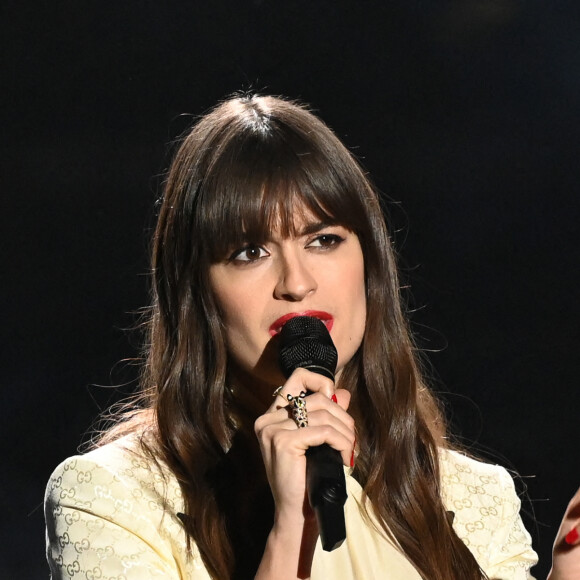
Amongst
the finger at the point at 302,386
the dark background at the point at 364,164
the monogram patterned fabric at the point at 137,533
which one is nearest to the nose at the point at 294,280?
the finger at the point at 302,386

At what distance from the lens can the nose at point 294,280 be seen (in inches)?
65.9

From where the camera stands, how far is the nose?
167 cm

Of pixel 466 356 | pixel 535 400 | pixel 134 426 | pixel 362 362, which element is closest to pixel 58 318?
pixel 134 426

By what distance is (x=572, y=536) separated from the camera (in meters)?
1.71

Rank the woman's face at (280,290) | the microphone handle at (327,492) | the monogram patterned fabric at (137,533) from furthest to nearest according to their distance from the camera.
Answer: the woman's face at (280,290) → the monogram patterned fabric at (137,533) → the microphone handle at (327,492)

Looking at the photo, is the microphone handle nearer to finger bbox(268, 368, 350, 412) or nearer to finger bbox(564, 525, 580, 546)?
finger bbox(268, 368, 350, 412)

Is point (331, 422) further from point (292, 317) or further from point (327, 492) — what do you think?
point (292, 317)

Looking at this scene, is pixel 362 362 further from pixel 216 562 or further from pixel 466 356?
pixel 466 356

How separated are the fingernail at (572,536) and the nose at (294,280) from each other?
1.85ft

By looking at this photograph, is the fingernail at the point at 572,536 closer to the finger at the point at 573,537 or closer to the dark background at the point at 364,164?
the finger at the point at 573,537

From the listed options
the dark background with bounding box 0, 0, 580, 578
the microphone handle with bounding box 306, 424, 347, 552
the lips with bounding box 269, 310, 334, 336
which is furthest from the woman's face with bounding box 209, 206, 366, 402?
the dark background with bounding box 0, 0, 580, 578

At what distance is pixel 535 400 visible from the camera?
8.60 feet

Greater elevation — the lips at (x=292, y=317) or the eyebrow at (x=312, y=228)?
the eyebrow at (x=312, y=228)

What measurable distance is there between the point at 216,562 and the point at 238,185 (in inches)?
23.6
